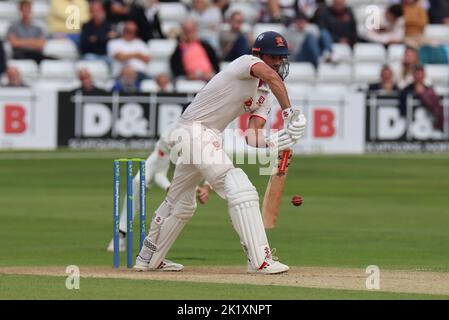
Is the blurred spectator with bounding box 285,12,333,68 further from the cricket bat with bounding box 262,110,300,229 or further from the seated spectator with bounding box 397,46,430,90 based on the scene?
the cricket bat with bounding box 262,110,300,229

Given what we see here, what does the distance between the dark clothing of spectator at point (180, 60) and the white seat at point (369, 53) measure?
10.6ft

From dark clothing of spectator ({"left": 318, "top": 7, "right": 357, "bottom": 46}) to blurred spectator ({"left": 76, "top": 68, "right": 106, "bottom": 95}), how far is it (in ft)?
16.8

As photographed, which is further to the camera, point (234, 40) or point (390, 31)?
point (390, 31)

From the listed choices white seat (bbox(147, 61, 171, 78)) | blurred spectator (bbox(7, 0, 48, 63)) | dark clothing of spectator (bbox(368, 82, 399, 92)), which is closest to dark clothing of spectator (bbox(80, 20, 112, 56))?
blurred spectator (bbox(7, 0, 48, 63))

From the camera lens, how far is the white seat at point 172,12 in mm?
26016

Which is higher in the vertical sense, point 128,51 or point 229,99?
point 128,51

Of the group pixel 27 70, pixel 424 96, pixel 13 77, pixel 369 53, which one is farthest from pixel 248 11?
pixel 13 77

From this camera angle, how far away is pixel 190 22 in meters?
24.0

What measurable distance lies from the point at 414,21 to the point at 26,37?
298 inches

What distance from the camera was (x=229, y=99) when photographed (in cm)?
991

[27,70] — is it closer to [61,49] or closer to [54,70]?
[54,70]

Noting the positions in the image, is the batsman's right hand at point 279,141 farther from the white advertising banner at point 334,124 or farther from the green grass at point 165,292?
the white advertising banner at point 334,124

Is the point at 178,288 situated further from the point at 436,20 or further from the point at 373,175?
the point at 436,20

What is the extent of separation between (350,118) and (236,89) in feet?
45.4
